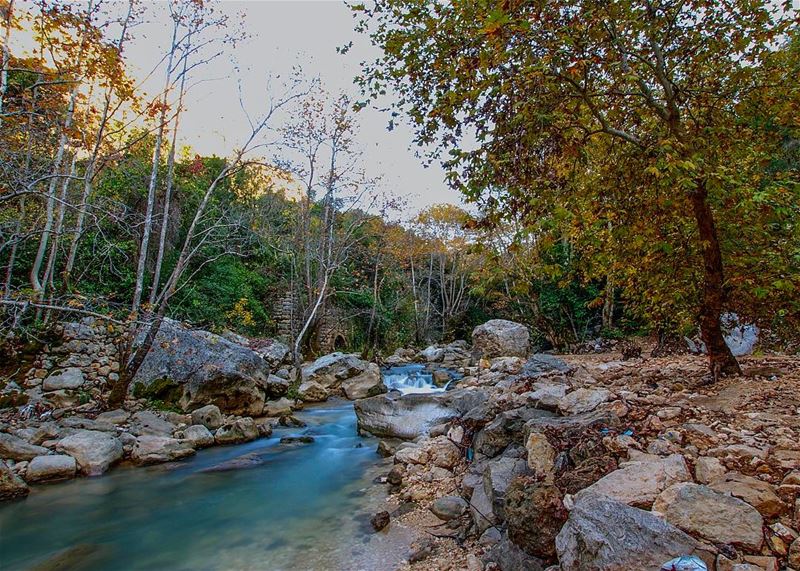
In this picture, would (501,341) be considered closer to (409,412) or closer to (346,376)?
(346,376)

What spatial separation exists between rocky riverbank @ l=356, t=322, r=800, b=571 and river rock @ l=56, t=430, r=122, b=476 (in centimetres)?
427

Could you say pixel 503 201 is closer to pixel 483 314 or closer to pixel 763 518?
pixel 763 518

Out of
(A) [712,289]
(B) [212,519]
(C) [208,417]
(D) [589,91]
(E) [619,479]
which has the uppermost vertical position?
(D) [589,91]

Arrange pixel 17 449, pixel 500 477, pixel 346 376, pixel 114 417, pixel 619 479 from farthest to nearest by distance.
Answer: pixel 346 376 → pixel 114 417 → pixel 17 449 → pixel 500 477 → pixel 619 479

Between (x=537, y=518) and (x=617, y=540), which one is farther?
(x=537, y=518)

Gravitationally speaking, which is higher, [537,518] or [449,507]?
[537,518]

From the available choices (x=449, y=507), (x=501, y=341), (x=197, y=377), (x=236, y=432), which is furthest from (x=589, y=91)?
(x=501, y=341)

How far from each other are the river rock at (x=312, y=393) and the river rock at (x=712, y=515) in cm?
1005

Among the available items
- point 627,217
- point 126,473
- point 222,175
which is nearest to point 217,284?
point 222,175

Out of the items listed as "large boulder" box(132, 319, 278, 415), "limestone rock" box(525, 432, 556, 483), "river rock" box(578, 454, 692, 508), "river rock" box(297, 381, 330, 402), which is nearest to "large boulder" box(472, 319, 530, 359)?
"river rock" box(297, 381, 330, 402)

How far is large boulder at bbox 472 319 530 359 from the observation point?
54.1 ft

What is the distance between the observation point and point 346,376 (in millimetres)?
13383

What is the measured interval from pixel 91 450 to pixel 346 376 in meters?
7.61

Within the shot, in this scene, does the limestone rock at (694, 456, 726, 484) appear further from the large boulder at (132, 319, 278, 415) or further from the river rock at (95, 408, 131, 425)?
the river rock at (95, 408, 131, 425)
